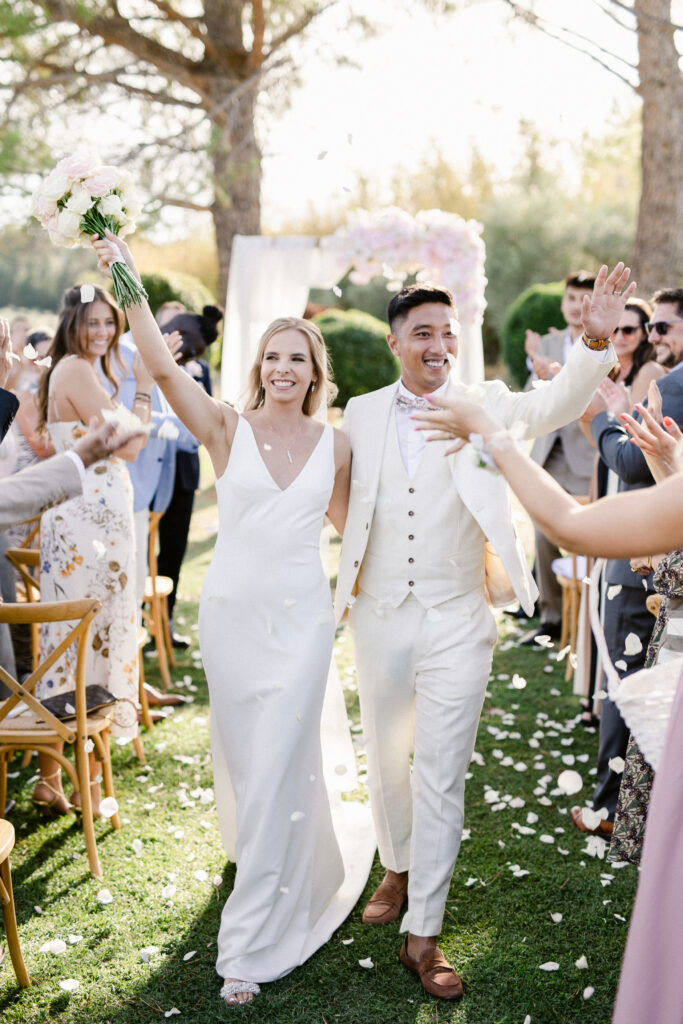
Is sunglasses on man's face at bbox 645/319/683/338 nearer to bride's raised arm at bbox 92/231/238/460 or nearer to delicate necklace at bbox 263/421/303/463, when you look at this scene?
delicate necklace at bbox 263/421/303/463

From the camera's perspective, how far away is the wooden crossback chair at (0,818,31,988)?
2891mm

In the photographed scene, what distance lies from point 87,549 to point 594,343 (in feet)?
9.23

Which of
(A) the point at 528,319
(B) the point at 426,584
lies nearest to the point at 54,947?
(B) the point at 426,584

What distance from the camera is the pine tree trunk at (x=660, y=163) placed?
399 inches

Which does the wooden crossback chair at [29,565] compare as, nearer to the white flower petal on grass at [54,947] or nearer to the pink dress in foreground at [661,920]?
the white flower petal on grass at [54,947]

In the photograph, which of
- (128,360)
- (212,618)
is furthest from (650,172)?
(212,618)

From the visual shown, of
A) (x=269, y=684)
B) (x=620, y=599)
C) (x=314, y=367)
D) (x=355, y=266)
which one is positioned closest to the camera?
(x=269, y=684)

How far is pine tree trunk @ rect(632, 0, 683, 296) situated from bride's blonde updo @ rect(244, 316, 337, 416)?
827 cm

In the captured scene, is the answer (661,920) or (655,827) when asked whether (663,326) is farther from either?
(661,920)

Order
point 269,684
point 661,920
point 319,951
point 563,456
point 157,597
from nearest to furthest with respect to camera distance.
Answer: point 661,920, point 269,684, point 319,951, point 157,597, point 563,456

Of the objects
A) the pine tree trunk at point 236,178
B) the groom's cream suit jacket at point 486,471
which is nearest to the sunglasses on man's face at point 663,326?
the groom's cream suit jacket at point 486,471

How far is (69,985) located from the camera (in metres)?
3.18

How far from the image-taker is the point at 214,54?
1349 cm

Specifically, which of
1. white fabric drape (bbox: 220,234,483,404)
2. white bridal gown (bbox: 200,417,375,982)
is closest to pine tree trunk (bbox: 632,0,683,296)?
white fabric drape (bbox: 220,234,483,404)
